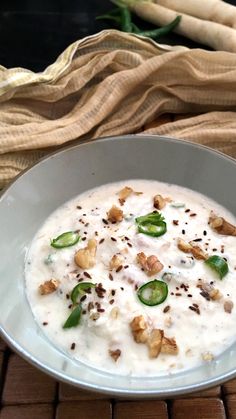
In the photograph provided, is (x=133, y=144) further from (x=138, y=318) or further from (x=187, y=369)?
(x=187, y=369)

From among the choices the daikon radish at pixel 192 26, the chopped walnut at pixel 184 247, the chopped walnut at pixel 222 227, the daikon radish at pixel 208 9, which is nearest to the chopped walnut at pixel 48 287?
the chopped walnut at pixel 184 247

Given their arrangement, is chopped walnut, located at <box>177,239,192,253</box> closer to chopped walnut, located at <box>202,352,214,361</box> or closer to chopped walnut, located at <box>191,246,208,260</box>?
chopped walnut, located at <box>191,246,208,260</box>

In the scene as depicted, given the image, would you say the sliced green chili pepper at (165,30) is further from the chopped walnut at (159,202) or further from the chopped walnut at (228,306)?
the chopped walnut at (228,306)

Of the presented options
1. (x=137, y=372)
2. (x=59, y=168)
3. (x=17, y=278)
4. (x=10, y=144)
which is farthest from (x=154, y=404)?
(x=10, y=144)

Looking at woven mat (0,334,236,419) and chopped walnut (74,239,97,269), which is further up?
chopped walnut (74,239,97,269)

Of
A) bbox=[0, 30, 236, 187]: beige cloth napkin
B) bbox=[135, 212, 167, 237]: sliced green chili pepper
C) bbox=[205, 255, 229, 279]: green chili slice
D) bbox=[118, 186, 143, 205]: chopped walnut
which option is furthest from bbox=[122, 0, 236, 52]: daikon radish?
bbox=[205, 255, 229, 279]: green chili slice

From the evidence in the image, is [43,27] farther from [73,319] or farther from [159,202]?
[73,319]
